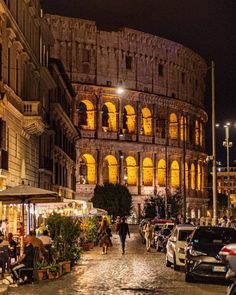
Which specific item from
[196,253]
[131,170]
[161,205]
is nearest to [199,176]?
[131,170]

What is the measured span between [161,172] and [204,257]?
8649 centimetres

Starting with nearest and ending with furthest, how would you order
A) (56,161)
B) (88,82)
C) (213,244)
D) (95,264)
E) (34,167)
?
1. (213,244)
2. (95,264)
3. (34,167)
4. (56,161)
5. (88,82)

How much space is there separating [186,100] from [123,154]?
54.5ft

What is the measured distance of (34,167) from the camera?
4225 centimetres

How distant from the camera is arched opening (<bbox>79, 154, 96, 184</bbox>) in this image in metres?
96.9

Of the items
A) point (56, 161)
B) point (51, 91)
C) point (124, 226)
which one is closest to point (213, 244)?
point (124, 226)

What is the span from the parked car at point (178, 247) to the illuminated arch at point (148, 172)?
7793cm

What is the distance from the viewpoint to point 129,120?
101938mm

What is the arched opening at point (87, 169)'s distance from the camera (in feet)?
318

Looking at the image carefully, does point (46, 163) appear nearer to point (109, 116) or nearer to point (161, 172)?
point (109, 116)

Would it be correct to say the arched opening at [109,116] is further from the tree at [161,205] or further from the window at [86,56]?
the tree at [161,205]

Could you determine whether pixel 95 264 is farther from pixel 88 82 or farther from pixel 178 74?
pixel 178 74

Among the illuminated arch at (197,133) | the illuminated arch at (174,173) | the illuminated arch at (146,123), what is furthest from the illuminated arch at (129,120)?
the illuminated arch at (197,133)

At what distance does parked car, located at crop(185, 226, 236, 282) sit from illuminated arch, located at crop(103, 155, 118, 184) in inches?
3079
